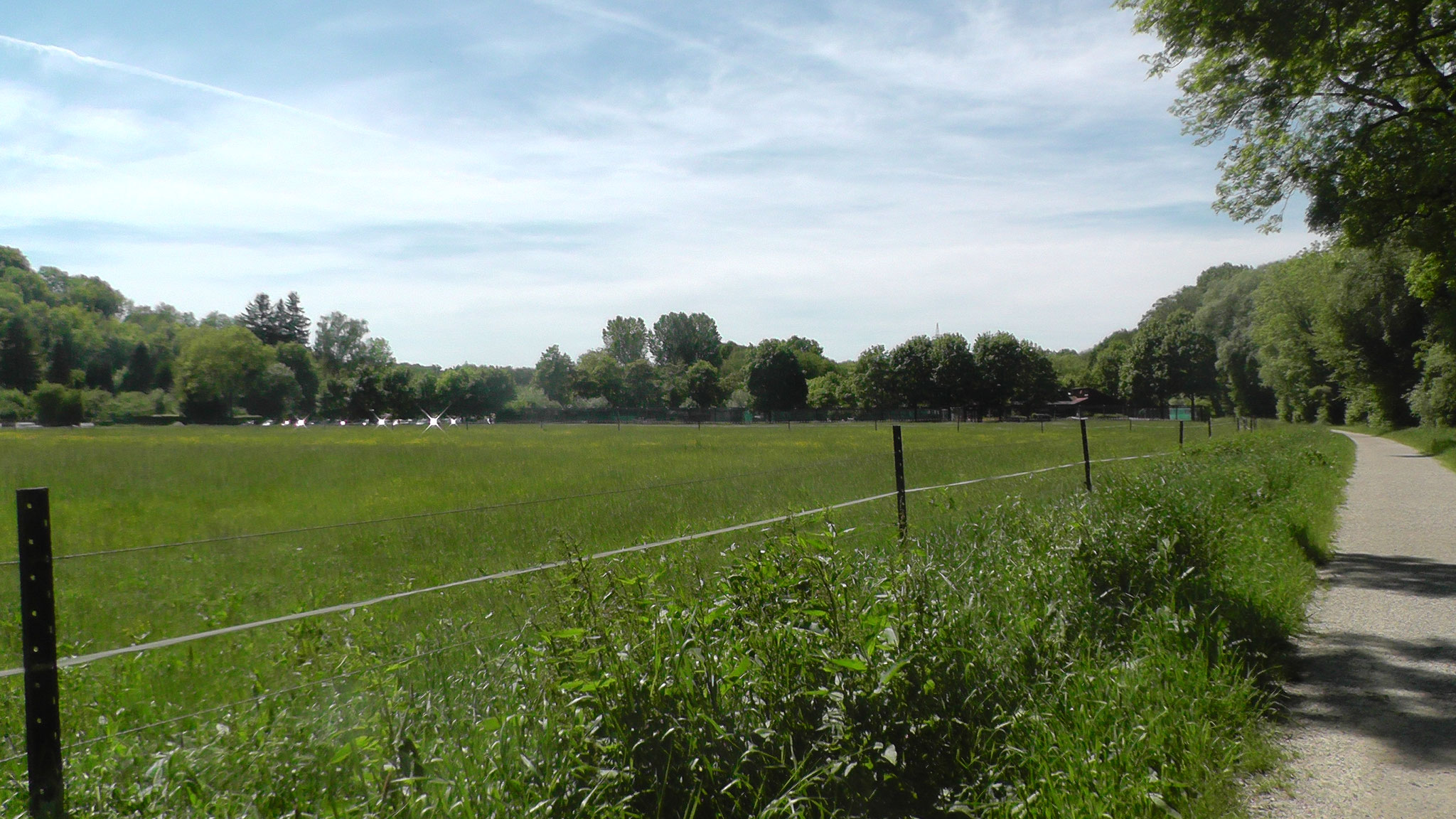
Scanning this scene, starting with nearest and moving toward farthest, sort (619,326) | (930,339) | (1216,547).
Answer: (1216,547) < (930,339) < (619,326)

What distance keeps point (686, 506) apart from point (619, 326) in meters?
168

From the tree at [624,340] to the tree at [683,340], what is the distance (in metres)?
2.58

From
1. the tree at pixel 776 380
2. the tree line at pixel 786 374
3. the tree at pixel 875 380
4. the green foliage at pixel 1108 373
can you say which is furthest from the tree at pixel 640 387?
the green foliage at pixel 1108 373

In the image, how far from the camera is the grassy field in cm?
456

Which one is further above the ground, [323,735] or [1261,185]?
[1261,185]

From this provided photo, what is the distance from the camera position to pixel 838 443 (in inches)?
1510

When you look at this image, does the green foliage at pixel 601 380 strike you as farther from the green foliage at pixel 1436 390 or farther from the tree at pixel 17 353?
the green foliage at pixel 1436 390

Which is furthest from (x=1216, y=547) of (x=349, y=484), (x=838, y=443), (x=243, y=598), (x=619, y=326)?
(x=619, y=326)

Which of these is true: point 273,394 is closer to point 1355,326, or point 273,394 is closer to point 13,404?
point 13,404

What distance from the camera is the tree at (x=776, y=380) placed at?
122062 mm

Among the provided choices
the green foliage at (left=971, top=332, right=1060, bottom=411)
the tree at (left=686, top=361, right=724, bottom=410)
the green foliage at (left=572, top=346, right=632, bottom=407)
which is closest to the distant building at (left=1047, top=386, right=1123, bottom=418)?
the green foliage at (left=971, top=332, right=1060, bottom=411)

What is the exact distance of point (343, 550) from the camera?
395 inches

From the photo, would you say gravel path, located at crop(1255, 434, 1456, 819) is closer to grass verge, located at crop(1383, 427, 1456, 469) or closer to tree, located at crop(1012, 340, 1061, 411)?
grass verge, located at crop(1383, 427, 1456, 469)

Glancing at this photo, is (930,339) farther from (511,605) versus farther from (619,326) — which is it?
(511,605)
